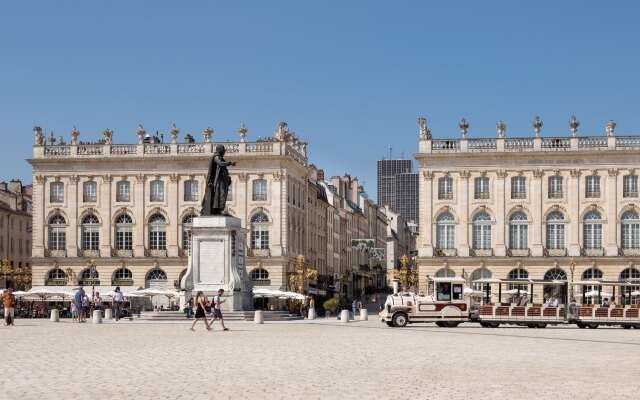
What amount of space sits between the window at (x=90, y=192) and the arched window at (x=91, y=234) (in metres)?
1.30

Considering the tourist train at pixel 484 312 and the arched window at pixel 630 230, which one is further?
the arched window at pixel 630 230

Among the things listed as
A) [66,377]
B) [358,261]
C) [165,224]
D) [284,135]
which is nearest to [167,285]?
[165,224]

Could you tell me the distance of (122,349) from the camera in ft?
94.3

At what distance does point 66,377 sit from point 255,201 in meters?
71.0

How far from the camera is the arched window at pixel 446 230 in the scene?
8862cm

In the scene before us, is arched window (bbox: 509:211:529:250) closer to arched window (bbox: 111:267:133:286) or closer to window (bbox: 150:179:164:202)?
window (bbox: 150:179:164:202)

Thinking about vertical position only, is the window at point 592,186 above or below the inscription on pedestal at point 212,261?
above

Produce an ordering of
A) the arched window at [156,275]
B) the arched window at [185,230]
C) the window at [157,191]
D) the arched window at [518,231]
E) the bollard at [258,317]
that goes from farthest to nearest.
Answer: the window at [157,191] → the arched window at [156,275] → the arched window at [185,230] → the arched window at [518,231] → the bollard at [258,317]

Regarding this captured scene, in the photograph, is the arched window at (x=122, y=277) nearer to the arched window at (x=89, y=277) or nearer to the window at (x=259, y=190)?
the arched window at (x=89, y=277)

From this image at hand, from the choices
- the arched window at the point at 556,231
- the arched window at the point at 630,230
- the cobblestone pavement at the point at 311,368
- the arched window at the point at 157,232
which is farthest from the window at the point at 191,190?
the cobblestone pavement at the point at 311,368

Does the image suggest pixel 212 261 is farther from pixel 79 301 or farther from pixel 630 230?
pixel 630 230

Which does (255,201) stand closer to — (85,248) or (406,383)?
(85,248)

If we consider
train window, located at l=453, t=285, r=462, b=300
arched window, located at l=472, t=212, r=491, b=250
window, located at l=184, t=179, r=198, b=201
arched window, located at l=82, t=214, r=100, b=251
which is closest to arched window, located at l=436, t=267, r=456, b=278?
arched window, located at l=472, t=212, r=491, b=250

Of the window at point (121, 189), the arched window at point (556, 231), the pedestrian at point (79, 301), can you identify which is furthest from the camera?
the window at point (121, 189)
